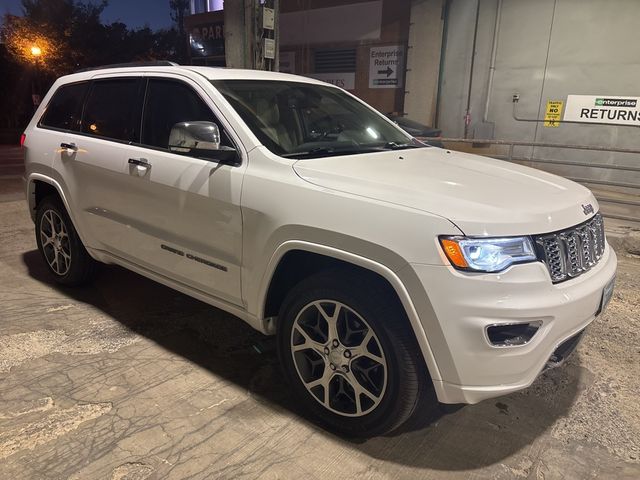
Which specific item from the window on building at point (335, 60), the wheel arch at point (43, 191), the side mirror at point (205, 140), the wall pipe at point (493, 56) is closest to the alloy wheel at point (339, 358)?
the side mirror at point (205, 140)

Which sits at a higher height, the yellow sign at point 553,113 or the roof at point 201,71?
the roof at point 201,71

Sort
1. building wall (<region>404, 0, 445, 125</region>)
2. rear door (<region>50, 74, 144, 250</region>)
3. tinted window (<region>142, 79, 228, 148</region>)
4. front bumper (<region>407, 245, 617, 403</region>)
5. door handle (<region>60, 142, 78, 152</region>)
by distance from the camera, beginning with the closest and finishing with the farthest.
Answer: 1. front bumper (<region>407, 245, 617, 403</region>)
2. tinted window (<region>142, 79, 228, 148</region>)
3. rear door (<region>50, 74, 144, 250</region>)
4. door handle (<region>60, 142, 78, 152</region>)
5. building wall (<region>404, 0, 445, 125</region>)

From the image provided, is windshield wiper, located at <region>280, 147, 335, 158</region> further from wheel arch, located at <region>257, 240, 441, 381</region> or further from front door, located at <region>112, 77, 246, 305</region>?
wheel arch, located at <region>257, 240, 441, 381</region>

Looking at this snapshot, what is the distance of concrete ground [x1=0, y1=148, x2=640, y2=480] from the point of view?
2.37 m

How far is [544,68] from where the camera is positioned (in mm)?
10422

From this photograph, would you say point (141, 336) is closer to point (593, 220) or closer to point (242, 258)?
point (242, 258)

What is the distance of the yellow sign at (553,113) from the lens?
1040 centimetres

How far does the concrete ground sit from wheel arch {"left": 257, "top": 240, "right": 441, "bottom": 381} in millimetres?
564

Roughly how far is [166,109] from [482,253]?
2.32 meters

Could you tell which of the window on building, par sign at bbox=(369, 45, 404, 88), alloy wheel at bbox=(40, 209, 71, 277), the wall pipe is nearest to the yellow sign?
the wall pipe

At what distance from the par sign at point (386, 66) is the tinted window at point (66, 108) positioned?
33.4 ft

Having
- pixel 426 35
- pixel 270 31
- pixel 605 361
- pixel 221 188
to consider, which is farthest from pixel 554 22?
pixel 221 188

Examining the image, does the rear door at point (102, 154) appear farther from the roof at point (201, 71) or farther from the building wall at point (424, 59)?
the building wall at point (424, 59)

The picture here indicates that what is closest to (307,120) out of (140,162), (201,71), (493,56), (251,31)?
(201,71)
